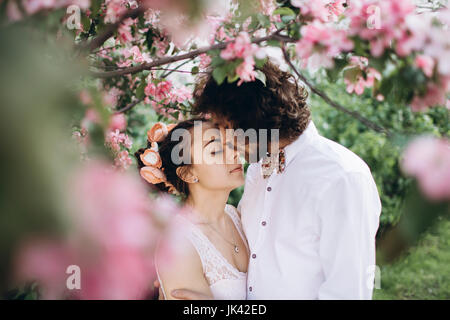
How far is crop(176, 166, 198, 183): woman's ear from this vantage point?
7.60 ft

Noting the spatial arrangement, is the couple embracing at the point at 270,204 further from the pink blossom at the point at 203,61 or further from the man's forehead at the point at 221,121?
the pink blossom at the point at 203,61

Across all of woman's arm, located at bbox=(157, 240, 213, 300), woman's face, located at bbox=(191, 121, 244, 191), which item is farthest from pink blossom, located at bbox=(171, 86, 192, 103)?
woman's arm, located at bbox=(157, 240, 213, 300)

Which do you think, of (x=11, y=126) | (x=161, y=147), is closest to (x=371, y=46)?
(x=11, y=126)

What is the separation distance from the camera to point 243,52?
137cm

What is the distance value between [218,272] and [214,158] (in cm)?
62

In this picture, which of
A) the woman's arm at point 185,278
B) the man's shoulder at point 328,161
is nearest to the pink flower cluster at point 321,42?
the man's shoulder at point 328,161

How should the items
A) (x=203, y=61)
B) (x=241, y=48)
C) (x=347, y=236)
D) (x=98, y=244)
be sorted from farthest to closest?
(x=203, y=61) < (x=347, y=236) < (x=241, y=48) < (x=98, y=244)

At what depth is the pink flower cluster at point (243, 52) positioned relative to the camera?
4.46 ft

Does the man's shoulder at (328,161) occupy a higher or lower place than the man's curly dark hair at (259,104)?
lower

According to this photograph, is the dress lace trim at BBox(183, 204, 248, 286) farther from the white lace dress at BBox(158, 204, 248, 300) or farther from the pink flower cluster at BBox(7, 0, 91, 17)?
the pink flower cluster at BBox(7, 0, 91, 17)

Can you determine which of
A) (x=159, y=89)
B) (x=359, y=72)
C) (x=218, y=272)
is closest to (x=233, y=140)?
(x=159, y=89)

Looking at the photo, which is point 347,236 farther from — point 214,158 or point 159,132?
point 159,132

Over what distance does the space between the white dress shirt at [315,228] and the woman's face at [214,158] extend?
0.68 ft

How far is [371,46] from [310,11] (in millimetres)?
279
